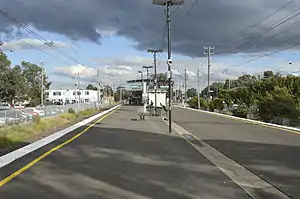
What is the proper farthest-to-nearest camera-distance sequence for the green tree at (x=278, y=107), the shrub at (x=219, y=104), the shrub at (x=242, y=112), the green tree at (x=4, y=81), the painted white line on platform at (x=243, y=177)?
the shrub at (x=219, y=104) < the green tree at (x=4, y=81) < the shrub at (x=242, y=112) < the green tree at (x=278, y=107) < the painted white line on platform at (x=243, y=177)

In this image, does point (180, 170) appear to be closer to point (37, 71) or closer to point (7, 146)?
point (7, 146)

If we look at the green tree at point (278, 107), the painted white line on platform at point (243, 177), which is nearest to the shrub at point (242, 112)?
Answer: the green tree at point (278, 107)

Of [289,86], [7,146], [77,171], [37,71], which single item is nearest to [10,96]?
[289,86]

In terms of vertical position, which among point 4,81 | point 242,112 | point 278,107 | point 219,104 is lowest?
point 242,112

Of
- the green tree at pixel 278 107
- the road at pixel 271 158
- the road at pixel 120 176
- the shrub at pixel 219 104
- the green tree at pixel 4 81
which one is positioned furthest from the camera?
the shrub at pixel 219 104

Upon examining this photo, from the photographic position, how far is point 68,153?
1388cm

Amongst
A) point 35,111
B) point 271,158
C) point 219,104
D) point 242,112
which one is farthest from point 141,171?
point 219,104

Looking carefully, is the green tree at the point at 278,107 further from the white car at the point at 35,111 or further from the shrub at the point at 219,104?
the shrub at the point at 219,104

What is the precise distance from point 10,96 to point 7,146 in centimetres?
5670

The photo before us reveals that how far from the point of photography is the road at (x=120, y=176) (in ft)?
25.8

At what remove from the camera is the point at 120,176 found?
9.56m

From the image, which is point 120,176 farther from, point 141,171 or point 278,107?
point 278,107

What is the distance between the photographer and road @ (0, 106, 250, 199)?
7863mm

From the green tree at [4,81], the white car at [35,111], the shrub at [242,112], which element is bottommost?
the shrub at [242,112]
